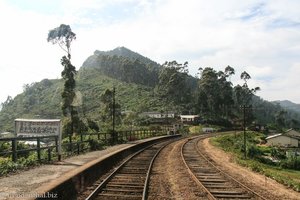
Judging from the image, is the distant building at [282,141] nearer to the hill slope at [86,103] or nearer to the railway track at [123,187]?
the hill slope at [86,103]

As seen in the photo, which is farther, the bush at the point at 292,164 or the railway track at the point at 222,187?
the bush at the point at 292,164

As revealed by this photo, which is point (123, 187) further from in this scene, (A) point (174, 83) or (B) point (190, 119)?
(A) point (174, 83)

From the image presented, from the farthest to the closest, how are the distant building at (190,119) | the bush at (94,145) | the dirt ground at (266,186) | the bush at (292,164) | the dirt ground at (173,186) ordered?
the distant building at (190,119) → the bush at (292,164) → the bush at (94,145) → the dirt ground at (266,186) → the dirt ground at (173,186)

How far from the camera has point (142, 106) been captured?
16288 centimetres

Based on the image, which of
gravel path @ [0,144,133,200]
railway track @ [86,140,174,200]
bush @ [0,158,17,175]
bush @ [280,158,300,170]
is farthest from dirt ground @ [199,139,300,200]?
bush @ [280,158,300,170]

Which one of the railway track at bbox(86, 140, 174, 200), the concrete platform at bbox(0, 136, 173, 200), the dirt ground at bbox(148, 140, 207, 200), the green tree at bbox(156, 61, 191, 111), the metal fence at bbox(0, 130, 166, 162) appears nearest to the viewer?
the concrete platform at bbox(0, 136, 173, 200)

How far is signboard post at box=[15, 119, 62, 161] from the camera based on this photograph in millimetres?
17812

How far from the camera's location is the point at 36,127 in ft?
58.7

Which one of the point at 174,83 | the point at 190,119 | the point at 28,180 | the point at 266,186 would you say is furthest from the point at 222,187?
the point at 174,83

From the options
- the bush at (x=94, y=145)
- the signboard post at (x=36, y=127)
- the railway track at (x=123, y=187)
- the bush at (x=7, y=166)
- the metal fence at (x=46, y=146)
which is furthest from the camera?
the bush at (x=94, y=145)

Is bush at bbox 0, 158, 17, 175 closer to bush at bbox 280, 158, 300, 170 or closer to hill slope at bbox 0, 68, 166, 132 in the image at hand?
bush at bbox 280, 158, 300, 170

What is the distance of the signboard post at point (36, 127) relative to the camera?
1781 centimetres

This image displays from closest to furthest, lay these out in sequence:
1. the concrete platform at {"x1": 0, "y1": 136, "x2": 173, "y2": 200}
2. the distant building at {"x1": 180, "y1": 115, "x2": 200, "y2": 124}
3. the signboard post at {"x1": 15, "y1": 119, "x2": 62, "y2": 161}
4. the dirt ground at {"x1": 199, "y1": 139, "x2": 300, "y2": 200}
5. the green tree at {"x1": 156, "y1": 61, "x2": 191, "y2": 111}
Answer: the concrete platform at {"x1": 0, "y1": 136, "x2": 173, "y2": 200} < the dirt ground at {"x1": 199, "y1": 139, "x2": 300, "y2": 200} < the signboard post at {"x1": 15, "y1": 119, "x2": 62, "y2": 161} < the distant building at {"x1": 180, "y1": 115, "x2": 200, "y2": 124} < the green tree at {"x1": 156, "y1": 61, "x2": 191, "y2": 111}

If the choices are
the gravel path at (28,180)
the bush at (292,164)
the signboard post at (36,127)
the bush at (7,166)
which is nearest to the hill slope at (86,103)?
the bush at (292,164)
